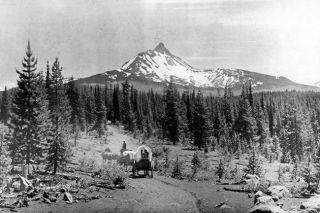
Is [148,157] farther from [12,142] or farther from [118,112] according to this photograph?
[118,112]

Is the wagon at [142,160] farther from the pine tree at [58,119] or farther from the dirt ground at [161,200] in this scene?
the pine tree at [58,119]

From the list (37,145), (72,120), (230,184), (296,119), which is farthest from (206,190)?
(72,120)

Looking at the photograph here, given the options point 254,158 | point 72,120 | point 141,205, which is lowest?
point 141,205

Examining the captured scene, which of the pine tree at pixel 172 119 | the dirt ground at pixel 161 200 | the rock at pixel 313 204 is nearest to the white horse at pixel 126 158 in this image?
the dirt ground at pixel 161 200

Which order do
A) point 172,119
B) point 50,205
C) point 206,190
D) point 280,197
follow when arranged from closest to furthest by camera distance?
1. point 50,205
2. point 280,197
3. point 206,190
4. point 172,119

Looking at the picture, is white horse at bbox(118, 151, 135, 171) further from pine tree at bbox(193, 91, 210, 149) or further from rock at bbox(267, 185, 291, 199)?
pine tree at bbox(193, 91, 210, 149)

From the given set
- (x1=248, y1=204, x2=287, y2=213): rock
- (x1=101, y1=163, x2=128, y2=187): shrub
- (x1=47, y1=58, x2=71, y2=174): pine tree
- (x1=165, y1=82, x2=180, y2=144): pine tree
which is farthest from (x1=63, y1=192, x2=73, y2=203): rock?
(x1=165, y1=82, x2=180, y2=144): pine tree
